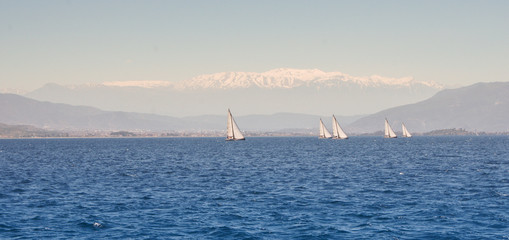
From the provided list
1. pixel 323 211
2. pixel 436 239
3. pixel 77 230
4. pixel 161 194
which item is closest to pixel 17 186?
pixel 161 194

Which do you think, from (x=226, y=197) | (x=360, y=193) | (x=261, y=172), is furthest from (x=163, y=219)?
(x=261, y=172)

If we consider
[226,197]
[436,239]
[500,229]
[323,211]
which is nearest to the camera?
[436,239]

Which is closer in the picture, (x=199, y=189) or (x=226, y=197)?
(x=226, y=197)

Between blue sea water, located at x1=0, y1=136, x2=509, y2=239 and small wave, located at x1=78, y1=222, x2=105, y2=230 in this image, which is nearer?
blue sea water, located at x1=0, y1=136, x2=509, y2=239

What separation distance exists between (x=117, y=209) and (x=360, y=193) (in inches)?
944

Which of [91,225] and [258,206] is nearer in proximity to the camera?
[91,225]

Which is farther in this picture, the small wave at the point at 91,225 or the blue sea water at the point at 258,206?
the small wave at the point at 91,225

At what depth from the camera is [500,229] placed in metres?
39.4

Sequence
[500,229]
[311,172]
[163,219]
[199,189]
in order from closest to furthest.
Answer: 1. [500,229]
2. [163,219]
3. [199,189]
4. [311,172]

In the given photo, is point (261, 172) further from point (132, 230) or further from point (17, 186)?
point (132, 230)

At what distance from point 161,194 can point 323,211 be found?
18.5m

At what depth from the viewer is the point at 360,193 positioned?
2276 inches

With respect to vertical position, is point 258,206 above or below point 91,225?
below

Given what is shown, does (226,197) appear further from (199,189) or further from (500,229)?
(500,229)
